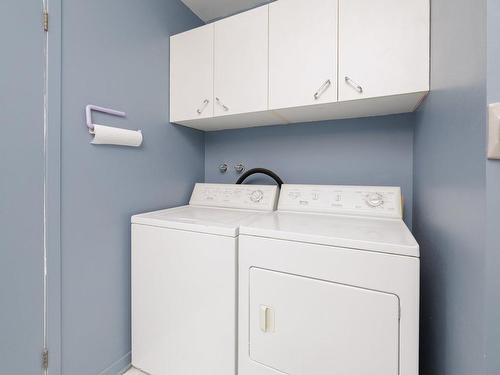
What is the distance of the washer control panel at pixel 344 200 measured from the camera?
135 centimetres

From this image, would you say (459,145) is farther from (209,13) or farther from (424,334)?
(209,13)

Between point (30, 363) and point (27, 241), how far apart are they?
0.55m

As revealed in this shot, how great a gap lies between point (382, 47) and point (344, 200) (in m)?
0.82

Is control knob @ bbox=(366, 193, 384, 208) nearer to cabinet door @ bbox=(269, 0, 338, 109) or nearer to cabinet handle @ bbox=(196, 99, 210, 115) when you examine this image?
cabinet door @ bbox=(269, 0, 338, 109)

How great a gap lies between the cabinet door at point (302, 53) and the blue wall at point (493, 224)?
30.0 inches

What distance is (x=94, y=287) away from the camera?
52.2 inches

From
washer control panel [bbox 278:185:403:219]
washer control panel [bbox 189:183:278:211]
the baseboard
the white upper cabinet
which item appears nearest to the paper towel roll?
the white upper cabinet

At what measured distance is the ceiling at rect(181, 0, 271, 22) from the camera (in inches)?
72.9

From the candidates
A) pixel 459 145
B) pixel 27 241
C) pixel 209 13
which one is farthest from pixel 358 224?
pixel 209 13

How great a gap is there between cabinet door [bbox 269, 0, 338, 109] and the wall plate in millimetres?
808

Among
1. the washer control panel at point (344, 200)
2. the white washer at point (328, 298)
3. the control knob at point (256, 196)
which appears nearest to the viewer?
the white washer at point (328, 298)

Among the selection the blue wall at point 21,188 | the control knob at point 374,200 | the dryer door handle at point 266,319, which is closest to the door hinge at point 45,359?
the blue wall at point 21,188

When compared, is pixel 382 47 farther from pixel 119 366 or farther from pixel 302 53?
pixel 119 366

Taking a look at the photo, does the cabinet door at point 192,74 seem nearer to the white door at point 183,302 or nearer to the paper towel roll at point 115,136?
the paper towel roll at point 115,136
